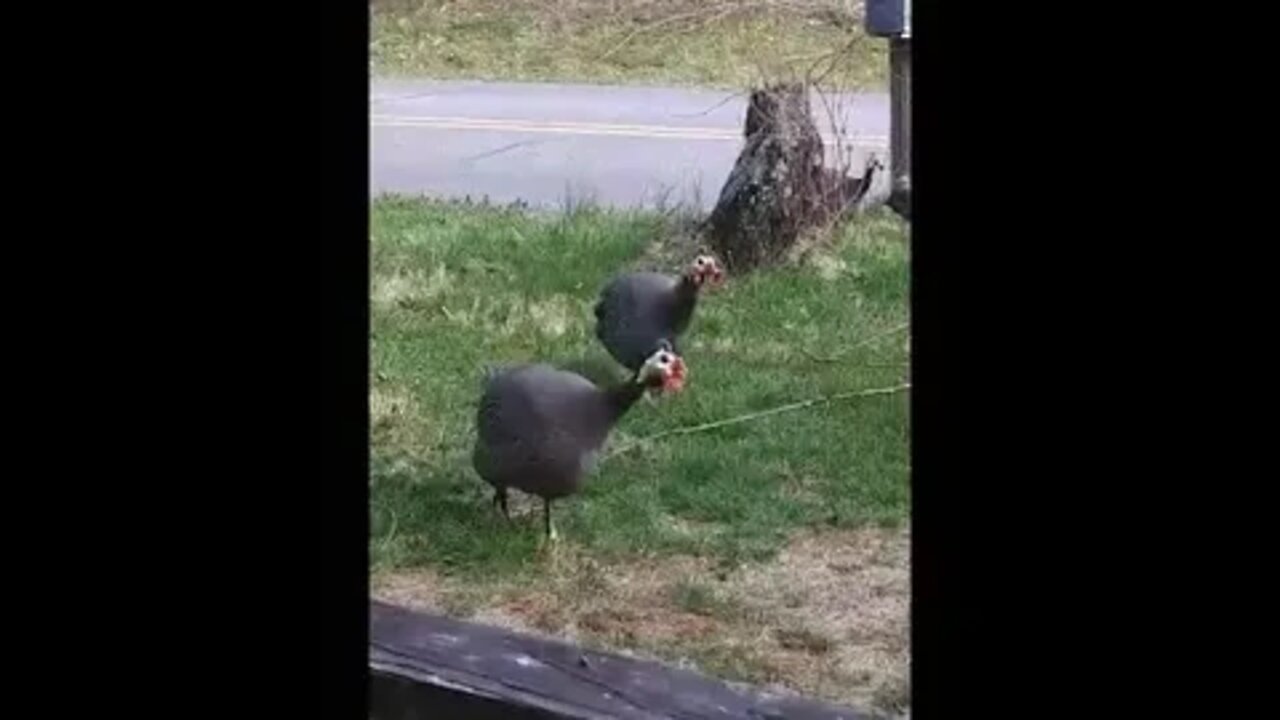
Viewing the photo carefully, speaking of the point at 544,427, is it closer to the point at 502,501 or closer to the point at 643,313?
the point at 502,501

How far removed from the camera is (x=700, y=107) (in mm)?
2201

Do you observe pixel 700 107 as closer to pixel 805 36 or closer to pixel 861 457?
pixel 805 36

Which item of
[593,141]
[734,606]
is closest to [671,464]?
[734,606]

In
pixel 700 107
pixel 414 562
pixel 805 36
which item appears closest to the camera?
pixel 414 562

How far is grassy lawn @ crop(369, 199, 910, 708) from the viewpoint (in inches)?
60.0

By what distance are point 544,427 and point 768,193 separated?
0.56 meters

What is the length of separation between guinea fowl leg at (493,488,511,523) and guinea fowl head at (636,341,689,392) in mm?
173

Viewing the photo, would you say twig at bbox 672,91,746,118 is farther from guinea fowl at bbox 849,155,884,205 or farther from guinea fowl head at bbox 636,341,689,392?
guinea fowl head at bbox 636,341,689,392

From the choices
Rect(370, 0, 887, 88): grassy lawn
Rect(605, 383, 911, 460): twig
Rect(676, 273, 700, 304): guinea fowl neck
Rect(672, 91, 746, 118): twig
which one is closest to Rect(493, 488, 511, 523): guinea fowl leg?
Rect(605, 383, 911, 460): twig

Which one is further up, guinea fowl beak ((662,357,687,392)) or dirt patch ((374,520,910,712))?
guinea fowl beak ((662,357,687,392))

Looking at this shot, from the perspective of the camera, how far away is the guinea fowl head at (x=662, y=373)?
6.23ft

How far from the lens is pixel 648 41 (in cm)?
191
